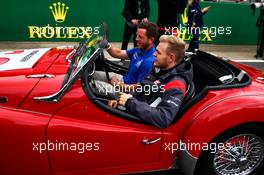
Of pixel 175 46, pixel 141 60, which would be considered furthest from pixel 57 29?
pixel 175 46

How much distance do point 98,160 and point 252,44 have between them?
7503mm

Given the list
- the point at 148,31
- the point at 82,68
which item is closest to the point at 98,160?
the point at 82,68

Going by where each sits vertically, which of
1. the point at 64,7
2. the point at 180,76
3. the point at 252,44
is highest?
the point at 180,76

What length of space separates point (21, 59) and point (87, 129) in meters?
1.05

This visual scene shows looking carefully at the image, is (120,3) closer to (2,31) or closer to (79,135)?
(2,31)

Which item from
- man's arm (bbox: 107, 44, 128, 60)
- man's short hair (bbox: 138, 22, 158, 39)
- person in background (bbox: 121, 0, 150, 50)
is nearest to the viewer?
man's short hair (bbox: 138, 22, 158, 39)

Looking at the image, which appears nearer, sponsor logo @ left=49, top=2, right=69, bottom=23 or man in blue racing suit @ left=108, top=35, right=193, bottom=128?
man in blue racing suit @ left=108, top=35, right=193, bottom=128

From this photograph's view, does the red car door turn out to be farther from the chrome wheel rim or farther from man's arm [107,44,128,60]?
man's arm [107,44,128,60]

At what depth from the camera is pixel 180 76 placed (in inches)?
107

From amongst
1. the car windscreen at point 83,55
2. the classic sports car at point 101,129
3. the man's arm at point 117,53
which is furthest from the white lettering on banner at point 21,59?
the man's arm at point 117,53

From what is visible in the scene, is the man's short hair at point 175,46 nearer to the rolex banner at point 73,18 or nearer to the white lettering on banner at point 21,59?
the white lettering on banner at point 21,59

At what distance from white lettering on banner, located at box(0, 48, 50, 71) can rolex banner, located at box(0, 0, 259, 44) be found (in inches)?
180

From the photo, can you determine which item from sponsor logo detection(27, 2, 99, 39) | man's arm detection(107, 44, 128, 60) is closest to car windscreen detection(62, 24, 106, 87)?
man's arm detection(107, 44, 128, 60)

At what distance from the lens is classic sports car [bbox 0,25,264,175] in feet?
7.93
